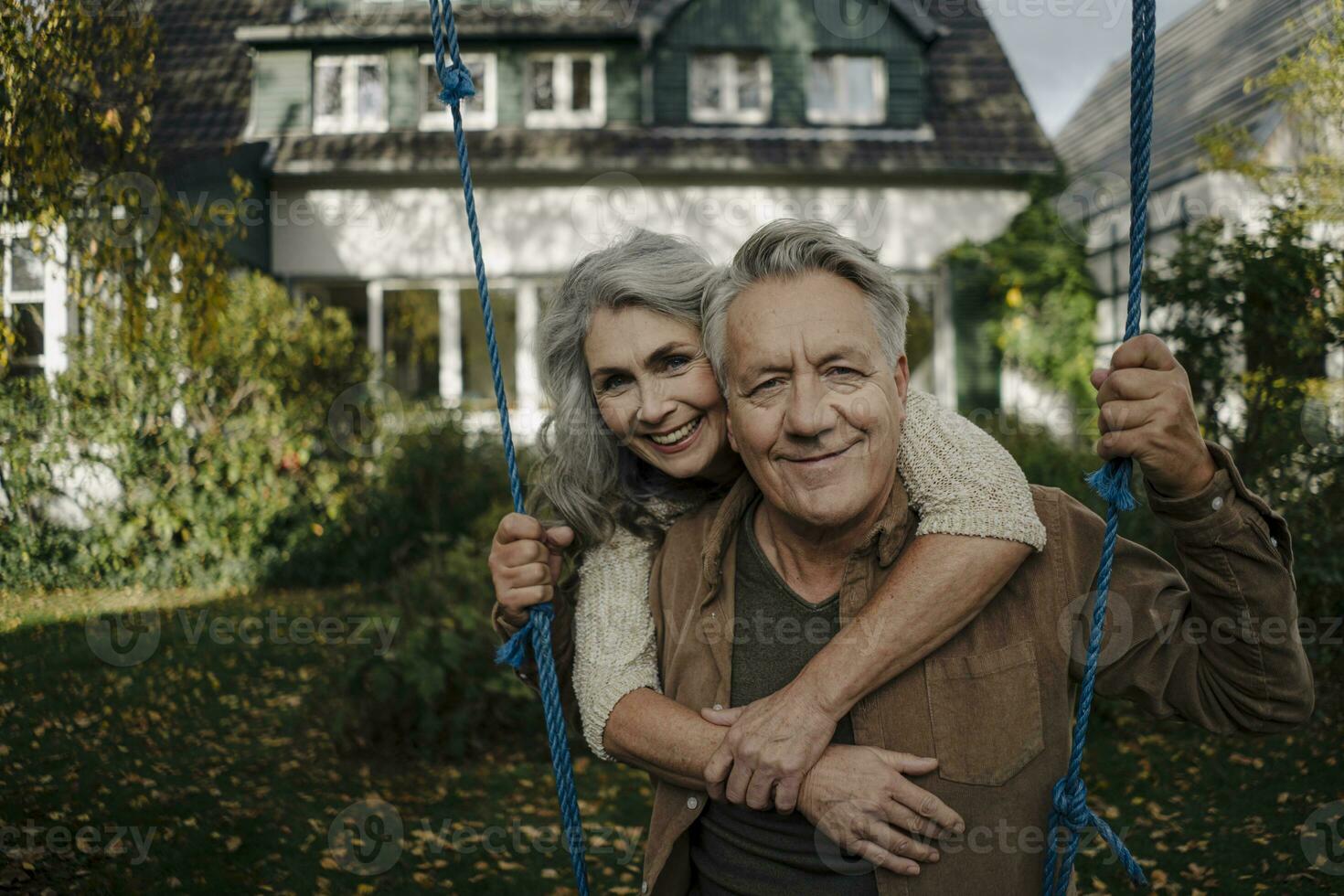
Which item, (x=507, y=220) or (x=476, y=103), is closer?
(x=507, y=220)

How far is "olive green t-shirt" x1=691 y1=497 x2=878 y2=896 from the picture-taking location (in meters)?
1.97

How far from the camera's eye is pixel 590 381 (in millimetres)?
2502

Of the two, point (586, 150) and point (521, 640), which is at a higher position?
point (586, 150)

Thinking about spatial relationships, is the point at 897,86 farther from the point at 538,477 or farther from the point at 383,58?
the point at 538,477

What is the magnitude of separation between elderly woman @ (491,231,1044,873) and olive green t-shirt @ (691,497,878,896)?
56mm

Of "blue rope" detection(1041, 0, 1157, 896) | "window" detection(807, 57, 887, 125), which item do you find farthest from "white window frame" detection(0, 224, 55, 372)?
"window" detection(807, 57, 887, 125)

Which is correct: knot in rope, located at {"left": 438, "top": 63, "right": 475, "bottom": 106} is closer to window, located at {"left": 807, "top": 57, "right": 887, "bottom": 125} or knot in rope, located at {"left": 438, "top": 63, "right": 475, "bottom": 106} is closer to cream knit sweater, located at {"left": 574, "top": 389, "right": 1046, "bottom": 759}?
cream knit sweater, located at {"left": 574, "top": 389, "right": 1046, "bottom": 759}

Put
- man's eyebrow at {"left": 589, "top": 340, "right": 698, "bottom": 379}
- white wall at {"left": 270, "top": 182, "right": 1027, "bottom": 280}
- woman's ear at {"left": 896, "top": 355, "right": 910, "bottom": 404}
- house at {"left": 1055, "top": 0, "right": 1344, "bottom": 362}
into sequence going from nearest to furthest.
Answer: woman's ear at {"left": 896, "top": 355, "right": 910, "bottom": 404}, man's eyebrow at {"left": 589, "top": 340, "right": 698, "bottom": 379}, house at {"left": 1055, "top": 0, "right": 1344, "bottom": 362}, white wall at {"left": 270, "top": 182, "right": 1027, "bottom": 280}

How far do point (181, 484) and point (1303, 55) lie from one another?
4.74m

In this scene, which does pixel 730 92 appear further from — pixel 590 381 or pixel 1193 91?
pixel 590 381

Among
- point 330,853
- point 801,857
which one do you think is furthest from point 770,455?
point 330,853

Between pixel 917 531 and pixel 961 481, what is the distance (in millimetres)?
122

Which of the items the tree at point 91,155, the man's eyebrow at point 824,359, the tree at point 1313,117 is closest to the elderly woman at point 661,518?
the man's eyebrow at point 824,359

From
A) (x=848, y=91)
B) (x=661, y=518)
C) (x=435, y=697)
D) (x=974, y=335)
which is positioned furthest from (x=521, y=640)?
(x=848, y=91)
